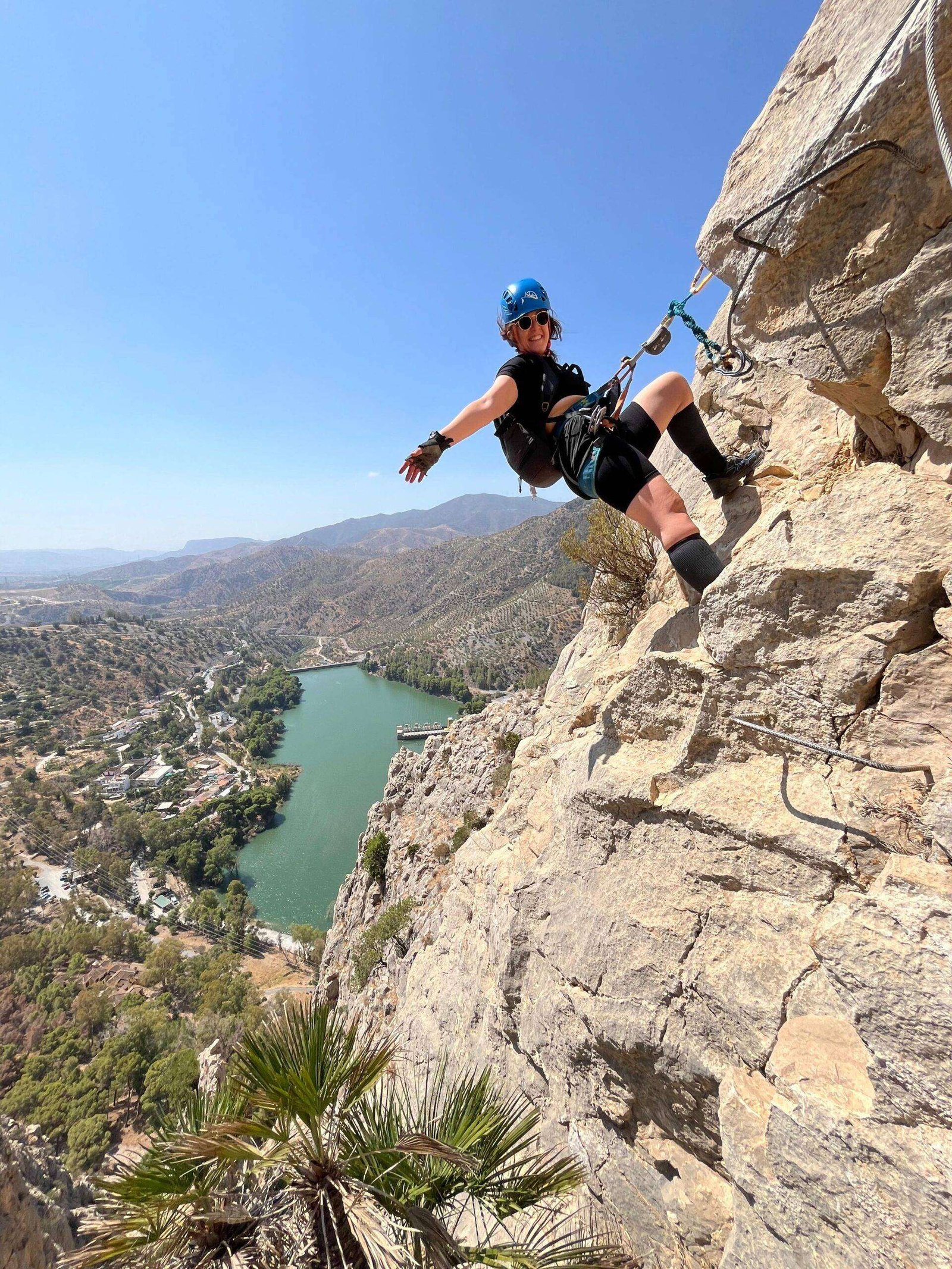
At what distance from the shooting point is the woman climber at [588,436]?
2854mm

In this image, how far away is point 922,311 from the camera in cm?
197

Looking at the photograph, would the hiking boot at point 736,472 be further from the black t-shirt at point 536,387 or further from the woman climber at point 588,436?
the black t-shirt at point 536,387

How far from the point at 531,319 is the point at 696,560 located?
1948 millimetres

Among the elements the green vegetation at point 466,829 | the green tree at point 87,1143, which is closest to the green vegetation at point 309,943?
the green tree at point 87,1143

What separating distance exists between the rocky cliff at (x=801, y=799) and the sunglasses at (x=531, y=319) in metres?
1.04

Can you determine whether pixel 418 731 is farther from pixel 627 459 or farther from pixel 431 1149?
pixel 627 459

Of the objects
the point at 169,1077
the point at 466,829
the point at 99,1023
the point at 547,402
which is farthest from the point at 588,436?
the point at 99,1023

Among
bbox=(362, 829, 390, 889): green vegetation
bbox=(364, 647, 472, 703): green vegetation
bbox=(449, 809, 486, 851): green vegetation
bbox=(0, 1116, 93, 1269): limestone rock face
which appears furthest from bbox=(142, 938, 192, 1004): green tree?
bbox=(364, 647, 472, 703): green vegetation

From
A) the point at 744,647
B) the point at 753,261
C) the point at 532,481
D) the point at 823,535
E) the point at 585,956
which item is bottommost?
the point at 585,956

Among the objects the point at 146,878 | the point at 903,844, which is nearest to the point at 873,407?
the point at 903,844

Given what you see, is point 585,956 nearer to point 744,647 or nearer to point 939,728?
point 744,647

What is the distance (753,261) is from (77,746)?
100107 mm

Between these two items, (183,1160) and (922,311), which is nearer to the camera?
(922,311)

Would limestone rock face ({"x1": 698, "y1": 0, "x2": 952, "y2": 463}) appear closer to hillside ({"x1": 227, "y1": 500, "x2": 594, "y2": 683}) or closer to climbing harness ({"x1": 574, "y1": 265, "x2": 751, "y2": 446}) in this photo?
climbing harness ({"x1": 574, "y1": 265, "x2": 751, "y2": 446})
